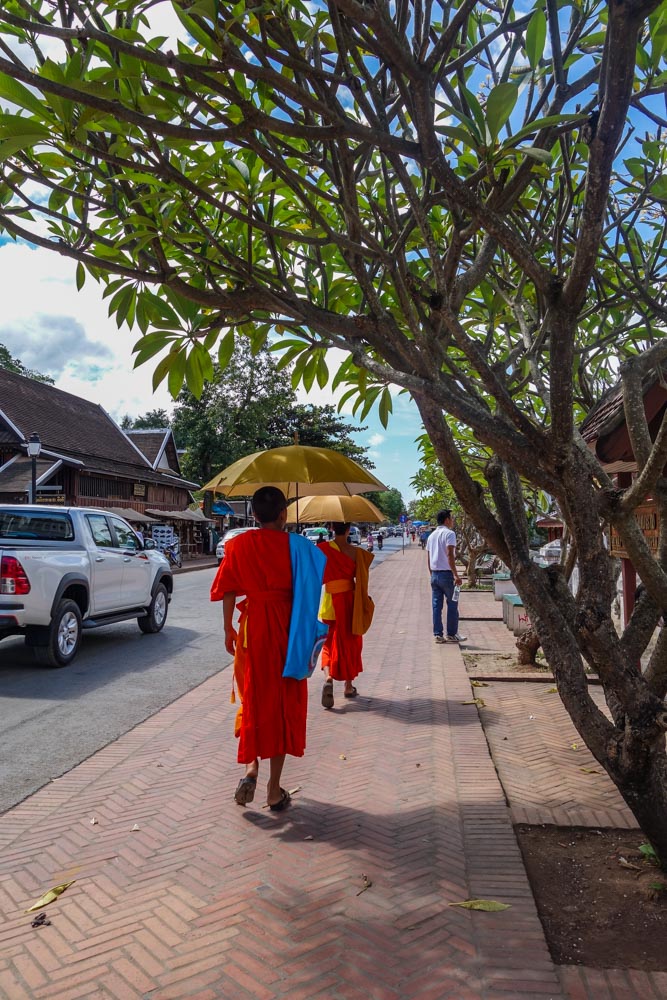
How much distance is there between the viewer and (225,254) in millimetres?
3869

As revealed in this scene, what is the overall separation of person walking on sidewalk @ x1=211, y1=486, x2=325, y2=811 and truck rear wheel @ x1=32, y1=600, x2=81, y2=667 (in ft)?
16.6

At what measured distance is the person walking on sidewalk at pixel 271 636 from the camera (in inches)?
167

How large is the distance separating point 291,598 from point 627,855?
7.18 feet

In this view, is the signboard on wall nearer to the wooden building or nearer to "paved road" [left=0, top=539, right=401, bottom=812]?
"paved road" [left=0, top=539, right=401, bottom=812]

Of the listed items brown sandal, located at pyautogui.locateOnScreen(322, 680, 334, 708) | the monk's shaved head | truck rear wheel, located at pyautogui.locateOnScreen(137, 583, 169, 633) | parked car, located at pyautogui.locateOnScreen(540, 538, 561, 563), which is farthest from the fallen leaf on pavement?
parked car, located at pyautogui.locateOnScreen(540, 538, 561, 563)

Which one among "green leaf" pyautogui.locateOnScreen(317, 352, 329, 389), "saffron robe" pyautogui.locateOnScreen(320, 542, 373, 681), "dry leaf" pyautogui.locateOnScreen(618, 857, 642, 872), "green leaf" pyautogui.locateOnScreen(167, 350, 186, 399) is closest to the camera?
"dry leaf" pyautogui.locateOnScreen(618, 857, 642, 872)

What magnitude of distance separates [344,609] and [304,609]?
109 inches

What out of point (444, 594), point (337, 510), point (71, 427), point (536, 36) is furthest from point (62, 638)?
point (71, 427)

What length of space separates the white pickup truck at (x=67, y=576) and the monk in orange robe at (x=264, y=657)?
16.2 ft

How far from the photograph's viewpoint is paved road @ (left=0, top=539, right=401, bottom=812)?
215 inches

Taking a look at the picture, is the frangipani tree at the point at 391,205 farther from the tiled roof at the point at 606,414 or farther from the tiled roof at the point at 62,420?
the tiled roof at the point at 62,420

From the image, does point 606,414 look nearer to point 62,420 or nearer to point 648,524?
point 648,524

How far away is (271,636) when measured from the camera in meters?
4.29

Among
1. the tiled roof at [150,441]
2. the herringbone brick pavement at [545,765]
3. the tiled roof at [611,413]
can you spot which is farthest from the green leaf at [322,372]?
the tiled roof at [150,441]
